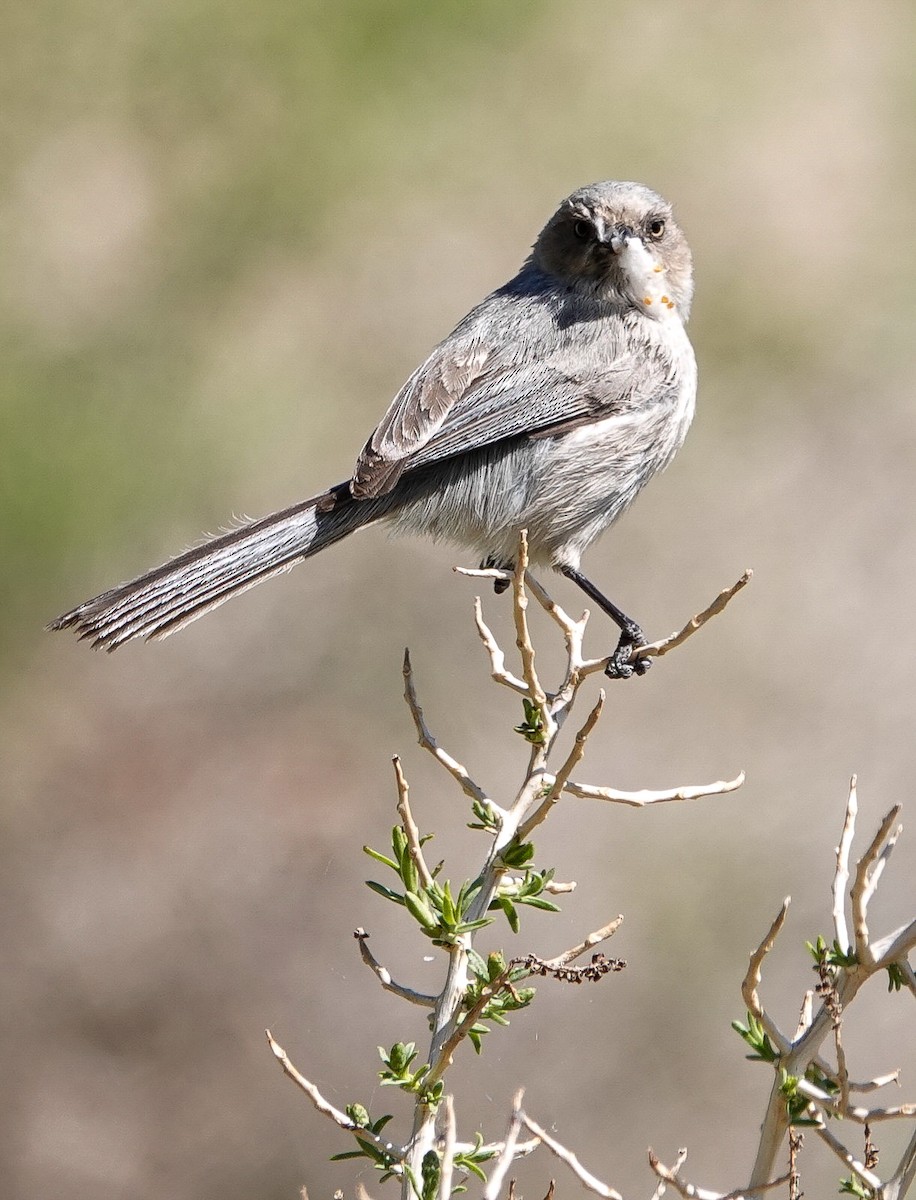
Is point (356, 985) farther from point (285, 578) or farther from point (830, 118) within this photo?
point (830, 118)

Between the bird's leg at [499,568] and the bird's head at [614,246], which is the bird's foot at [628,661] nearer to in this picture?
the bird's leg at [499,568]

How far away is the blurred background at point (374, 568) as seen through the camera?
17.2ft

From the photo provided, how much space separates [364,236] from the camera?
684 centimetres

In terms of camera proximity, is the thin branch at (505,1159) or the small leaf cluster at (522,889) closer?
the thin branch at (505,1159)

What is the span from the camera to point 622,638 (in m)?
3.48

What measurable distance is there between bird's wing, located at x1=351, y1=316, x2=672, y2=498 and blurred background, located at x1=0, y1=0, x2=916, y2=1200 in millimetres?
1795

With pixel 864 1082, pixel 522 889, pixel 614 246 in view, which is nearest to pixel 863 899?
pixel 864 1082

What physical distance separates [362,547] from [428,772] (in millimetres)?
1054

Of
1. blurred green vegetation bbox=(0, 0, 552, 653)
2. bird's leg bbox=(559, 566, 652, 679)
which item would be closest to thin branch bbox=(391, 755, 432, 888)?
bird's leg bbox=(559, 566, 652, 679)

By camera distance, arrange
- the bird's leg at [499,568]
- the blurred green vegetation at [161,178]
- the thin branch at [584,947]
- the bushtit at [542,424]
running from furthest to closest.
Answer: the blurred green vegetation at [161,178] → the bird's leg at [499,568] → the bushtit at [542,424] → the thin branch at [584,947]

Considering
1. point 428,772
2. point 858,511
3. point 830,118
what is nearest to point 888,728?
point 858,511

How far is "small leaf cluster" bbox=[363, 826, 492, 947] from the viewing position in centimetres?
183

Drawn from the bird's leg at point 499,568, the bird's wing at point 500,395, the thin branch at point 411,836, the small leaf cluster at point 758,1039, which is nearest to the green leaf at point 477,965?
the thin branch at point 411,836

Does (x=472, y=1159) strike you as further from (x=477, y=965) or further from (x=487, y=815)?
(x=487, y=815)
